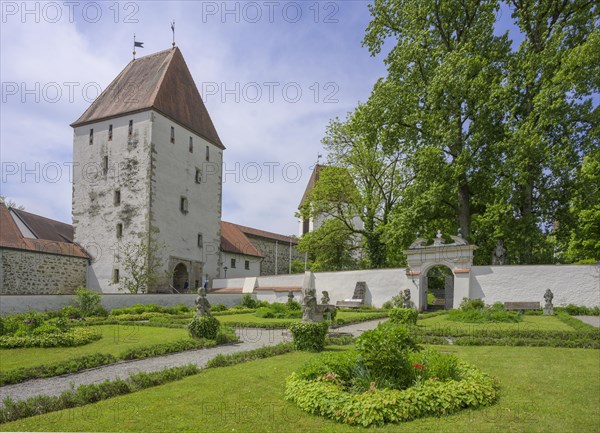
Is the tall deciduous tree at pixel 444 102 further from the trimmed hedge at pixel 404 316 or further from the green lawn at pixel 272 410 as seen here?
the green lawn at pixel 272 410

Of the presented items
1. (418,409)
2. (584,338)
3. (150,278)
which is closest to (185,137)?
(150,278)

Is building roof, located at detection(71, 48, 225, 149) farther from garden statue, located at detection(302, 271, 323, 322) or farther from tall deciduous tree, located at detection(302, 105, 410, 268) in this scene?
garden statue, located at detection(302, 271, 323, 322)

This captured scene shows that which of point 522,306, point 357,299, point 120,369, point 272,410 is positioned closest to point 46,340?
point 120,369

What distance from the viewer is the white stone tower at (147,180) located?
97.3ft

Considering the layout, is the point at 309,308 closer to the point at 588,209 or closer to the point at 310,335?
the point at 310,335

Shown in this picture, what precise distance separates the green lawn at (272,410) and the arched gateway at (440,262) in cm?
1354

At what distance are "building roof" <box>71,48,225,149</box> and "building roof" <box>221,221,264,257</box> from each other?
27.2 feet

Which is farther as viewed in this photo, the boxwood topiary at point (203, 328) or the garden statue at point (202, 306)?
the garden statue at point (202, 306)

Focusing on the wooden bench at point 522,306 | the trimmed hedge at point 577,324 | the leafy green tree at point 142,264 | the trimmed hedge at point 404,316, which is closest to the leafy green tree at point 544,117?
the wooden bench at point 522,306

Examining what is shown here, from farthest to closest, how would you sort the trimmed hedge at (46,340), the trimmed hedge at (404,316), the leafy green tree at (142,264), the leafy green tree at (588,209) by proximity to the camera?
the leafy green tree at (142,264) → the leafy green tree at (588,209) → the trimmed hedge at (404,316) → the trimmed hedge at (46,340)

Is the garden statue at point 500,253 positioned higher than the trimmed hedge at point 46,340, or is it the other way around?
the garden statue at point 500,253

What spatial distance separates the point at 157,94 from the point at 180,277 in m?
13.2

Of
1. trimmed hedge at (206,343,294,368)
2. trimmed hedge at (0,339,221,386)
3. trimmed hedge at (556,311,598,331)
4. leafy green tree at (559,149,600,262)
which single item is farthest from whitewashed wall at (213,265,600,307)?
trimmed hedge at (0,339,221,386)

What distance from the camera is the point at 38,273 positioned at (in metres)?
25.5
